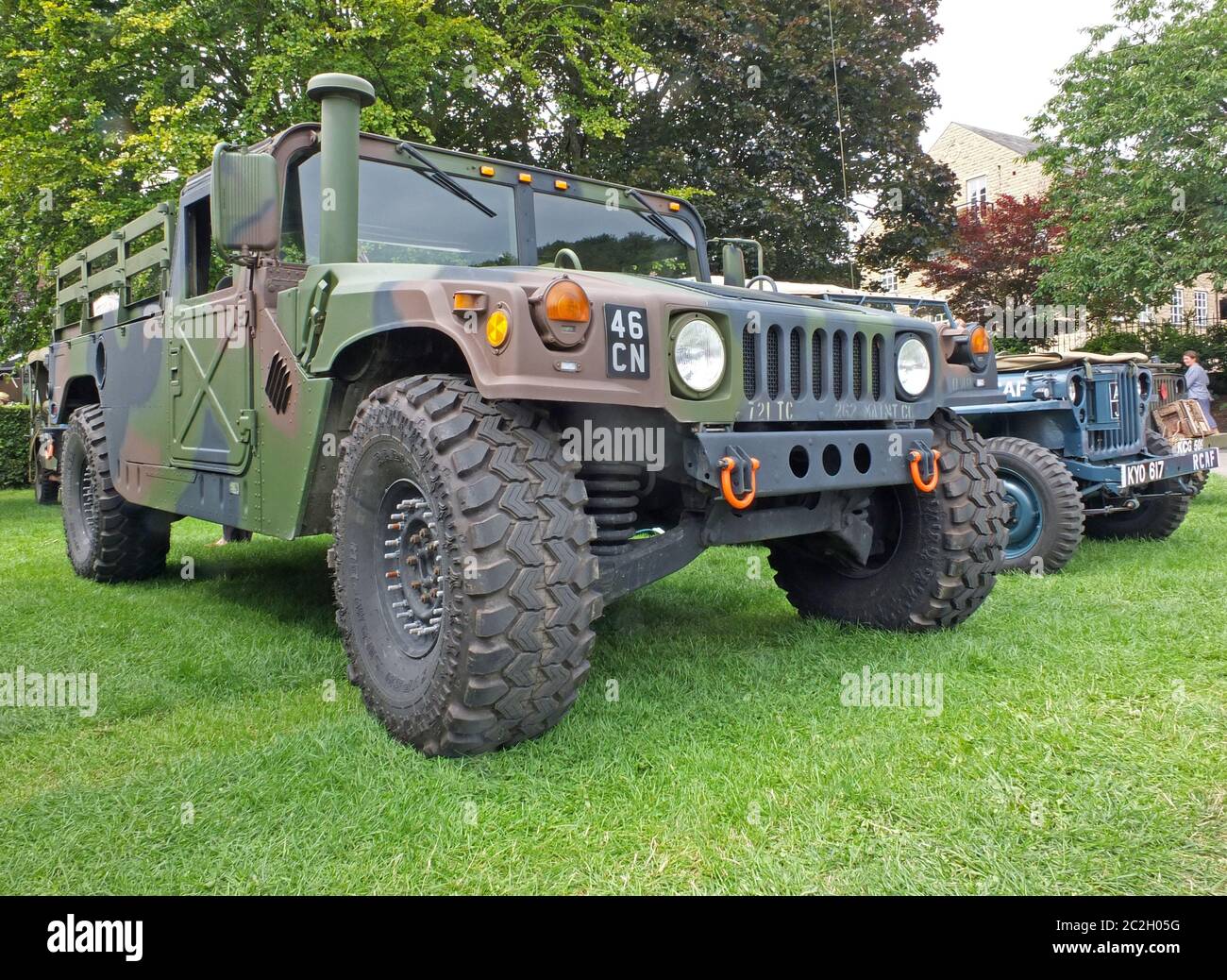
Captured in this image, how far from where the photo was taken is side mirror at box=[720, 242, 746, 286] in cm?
477

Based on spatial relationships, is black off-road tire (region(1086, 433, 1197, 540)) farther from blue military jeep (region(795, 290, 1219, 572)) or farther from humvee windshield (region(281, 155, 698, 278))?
humvee windshield (region(281, 155, 698, 278))

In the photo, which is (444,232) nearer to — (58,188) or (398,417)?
(398,417)

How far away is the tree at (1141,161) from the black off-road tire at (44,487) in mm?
18008

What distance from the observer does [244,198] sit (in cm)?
346

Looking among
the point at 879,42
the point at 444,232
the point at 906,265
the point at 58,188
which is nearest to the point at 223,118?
the point at 58,188

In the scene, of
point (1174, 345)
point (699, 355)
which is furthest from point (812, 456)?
point (1174, 345)

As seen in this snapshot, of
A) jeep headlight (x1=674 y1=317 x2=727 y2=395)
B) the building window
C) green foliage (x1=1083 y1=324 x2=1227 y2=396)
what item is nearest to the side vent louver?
jeep headlight (x1=674 y1=317 x2=727 y2=395)

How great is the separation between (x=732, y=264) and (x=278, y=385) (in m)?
2.27

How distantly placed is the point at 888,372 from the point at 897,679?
1.09 metres

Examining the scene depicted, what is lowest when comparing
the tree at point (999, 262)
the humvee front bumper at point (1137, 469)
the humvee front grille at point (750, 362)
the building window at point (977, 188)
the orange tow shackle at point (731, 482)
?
the orange tow shackle at point (731, 482)

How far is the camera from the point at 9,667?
397 centimetres

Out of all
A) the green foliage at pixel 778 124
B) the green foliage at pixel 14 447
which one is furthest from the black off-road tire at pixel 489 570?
the green foliage at pixel 14 447

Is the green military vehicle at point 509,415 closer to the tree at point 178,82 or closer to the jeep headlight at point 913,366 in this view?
the jeep headlight at point 913,366

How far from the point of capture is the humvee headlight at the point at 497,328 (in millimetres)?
2648
